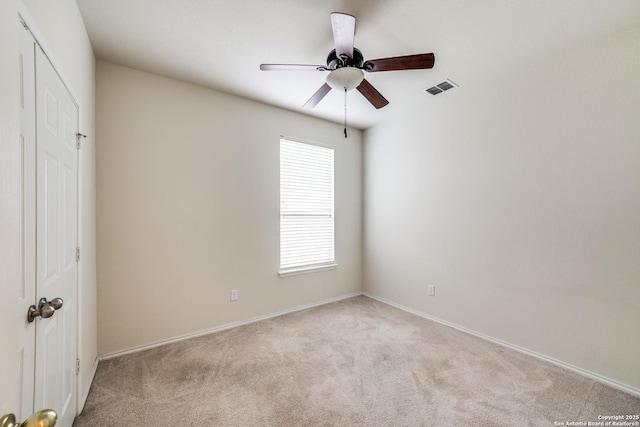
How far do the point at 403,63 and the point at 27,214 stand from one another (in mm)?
2226

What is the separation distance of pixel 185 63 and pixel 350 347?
311 cm

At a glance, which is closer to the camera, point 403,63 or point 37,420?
point 37,420

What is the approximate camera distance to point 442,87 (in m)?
2.82

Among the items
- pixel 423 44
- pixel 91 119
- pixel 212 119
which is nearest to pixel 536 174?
pixel 423 44

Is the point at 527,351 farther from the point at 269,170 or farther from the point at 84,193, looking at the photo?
the point at 84,193

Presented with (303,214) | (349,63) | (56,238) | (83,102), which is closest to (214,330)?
(303,214)

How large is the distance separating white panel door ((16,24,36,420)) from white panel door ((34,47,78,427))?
0.04m

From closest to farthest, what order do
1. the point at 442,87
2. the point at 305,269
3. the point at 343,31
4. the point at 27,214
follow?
the point at 27,214, the point at 343,31, the point at 442,87, the point at 305,269

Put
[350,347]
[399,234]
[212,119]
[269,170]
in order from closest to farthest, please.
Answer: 1. [350,347]
2. [212,119]
3. [269,170]
4. [399,234]

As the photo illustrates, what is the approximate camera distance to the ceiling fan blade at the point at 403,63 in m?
1.79

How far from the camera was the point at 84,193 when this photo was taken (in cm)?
192

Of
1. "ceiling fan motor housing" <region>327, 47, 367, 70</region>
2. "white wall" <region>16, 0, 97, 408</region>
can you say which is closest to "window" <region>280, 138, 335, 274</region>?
"ceiling fan motor housing" <region>327, 47, 367, 70</region>

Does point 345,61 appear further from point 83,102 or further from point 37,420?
point 37,420

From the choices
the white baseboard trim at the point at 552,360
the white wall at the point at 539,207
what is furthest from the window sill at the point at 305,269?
the white baseboard trim at the point at 552,360
